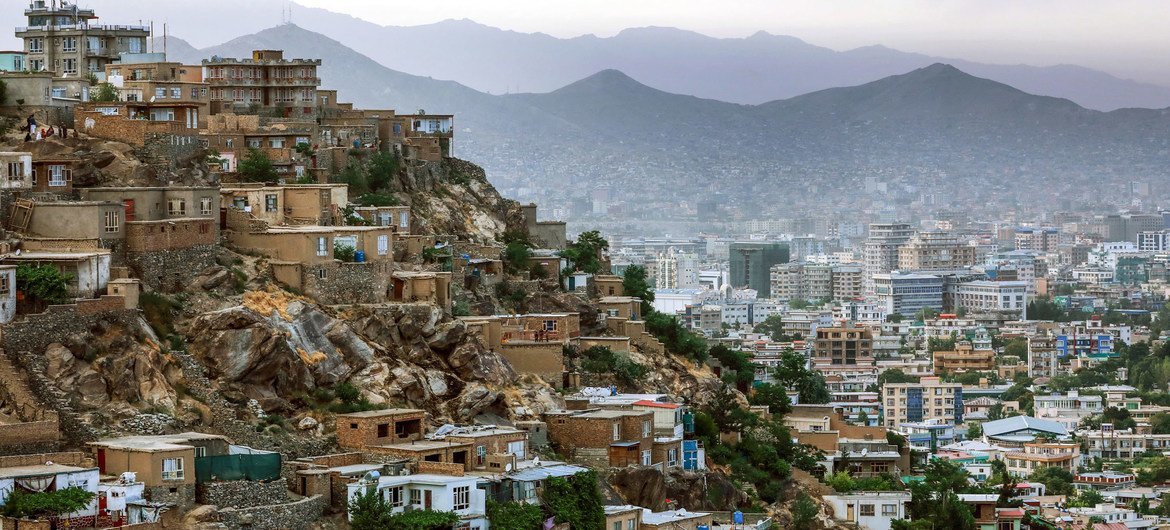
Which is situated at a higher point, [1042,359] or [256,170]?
[256,170]

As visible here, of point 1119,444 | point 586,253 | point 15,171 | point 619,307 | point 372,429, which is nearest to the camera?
point 372,429

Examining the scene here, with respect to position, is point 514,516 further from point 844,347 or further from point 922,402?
point 844,347

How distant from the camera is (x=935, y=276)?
189 metres

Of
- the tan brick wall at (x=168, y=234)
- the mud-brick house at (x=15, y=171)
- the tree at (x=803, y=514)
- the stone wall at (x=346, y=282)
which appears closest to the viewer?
the tan brick wall at (x=168, y=234)

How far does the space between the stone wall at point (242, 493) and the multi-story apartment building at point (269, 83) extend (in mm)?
18953

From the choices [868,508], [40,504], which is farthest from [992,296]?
[40,504]

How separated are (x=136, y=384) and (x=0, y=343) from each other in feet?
6.46

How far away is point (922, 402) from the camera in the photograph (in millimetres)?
102375

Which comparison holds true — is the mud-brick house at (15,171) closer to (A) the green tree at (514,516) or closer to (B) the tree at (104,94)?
(B) the tree at (104,94)

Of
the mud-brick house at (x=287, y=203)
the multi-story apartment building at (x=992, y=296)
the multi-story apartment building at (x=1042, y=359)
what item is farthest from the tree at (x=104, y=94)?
the multi-story apartment building at (x=992, y=296)

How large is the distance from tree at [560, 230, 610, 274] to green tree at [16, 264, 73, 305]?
19.3 metres

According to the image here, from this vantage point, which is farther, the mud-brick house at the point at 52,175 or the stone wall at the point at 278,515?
the mud-brick house at the point at 52,175

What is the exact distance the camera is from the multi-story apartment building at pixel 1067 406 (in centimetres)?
10075

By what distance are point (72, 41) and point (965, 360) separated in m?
81.3
